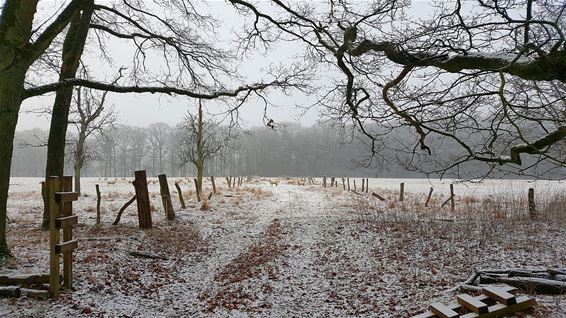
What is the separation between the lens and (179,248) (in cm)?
1022

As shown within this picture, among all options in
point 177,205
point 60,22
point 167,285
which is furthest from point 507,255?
point 177,205

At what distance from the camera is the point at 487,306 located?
4684mm

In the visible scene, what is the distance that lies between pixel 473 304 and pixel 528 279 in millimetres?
1775

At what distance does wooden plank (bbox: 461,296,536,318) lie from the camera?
182 inches

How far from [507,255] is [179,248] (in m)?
8.11

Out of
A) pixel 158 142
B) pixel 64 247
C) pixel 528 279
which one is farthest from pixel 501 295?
pixel 158 142

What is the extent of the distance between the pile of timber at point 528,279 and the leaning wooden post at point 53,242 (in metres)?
6.44

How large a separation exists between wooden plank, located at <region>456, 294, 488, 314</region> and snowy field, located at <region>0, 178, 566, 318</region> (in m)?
0.71

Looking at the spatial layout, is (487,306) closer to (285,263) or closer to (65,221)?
(285,263)

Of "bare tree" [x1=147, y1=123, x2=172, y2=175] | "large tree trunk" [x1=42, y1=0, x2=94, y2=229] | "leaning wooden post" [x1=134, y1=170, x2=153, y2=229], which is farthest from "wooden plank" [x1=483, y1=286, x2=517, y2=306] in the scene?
"bare tree" [x1=147, y1=123, x2=172, y2=175]

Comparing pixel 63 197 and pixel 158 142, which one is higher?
pixel 158 142

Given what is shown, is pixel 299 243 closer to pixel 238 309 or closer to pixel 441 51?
pixel 238 309

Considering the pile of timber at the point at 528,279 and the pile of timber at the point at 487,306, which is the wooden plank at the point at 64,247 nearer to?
the pile of timber at the point at 487,306

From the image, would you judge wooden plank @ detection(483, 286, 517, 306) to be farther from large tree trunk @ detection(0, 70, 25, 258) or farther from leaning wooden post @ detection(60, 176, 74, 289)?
large tree trunk @ detection(0, 70, 25, 258)
